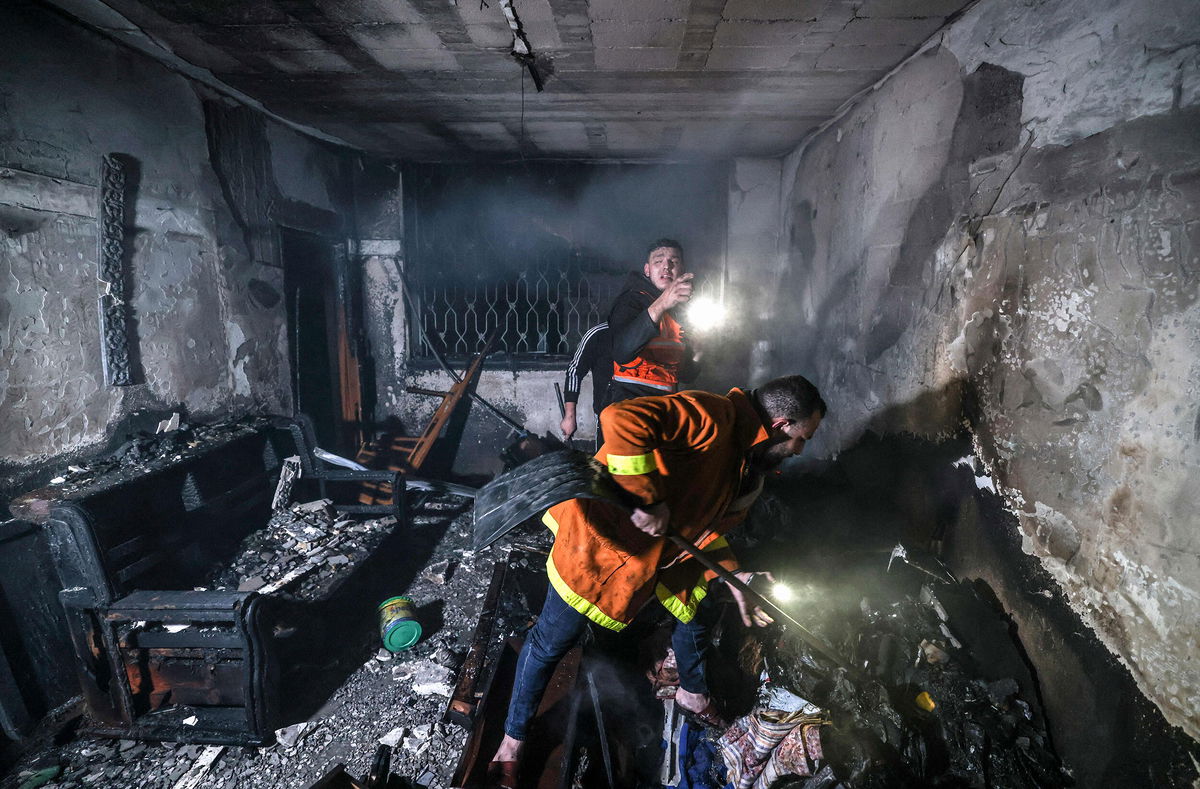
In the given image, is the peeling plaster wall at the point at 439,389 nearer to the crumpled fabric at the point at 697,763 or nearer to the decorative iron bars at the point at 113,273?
the decorative iron bars at the point at 113,273

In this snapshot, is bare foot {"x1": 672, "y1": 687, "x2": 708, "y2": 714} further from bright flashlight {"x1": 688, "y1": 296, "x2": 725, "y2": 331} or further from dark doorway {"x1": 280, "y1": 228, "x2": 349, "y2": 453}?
dark doorway {"x1": 280, "y1": 228, "x2": 349, "y2": 453}

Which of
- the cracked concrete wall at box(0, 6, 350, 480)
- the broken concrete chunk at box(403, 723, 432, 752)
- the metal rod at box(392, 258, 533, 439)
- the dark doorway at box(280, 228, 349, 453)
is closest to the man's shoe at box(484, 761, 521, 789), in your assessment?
the broken concrete chunk at box(403, 723, 432, 752)

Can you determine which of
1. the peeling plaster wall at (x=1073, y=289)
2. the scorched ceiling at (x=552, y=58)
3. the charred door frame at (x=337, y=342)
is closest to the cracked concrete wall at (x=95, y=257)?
the scorched ceiling at (x=552, y=58)

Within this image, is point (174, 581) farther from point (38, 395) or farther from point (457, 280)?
point (457, 280)

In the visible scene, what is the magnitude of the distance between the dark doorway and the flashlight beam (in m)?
4.39

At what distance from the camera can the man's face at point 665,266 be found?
11.7 feet

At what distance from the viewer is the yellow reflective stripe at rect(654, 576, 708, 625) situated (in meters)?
2.14

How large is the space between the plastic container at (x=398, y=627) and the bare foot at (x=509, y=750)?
1023 mm

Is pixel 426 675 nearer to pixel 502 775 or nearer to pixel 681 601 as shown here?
pixel 502 775

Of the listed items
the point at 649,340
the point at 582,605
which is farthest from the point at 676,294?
the point at 582,605

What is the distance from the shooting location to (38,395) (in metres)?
2.64

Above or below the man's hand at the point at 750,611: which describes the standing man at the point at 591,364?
above

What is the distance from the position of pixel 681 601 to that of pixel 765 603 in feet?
1.18

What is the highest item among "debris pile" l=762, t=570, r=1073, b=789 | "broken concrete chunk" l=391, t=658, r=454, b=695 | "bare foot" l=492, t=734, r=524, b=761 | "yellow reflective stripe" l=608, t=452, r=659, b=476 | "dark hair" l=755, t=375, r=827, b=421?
"dark hair" l=755, t=375, r=827, b=421
